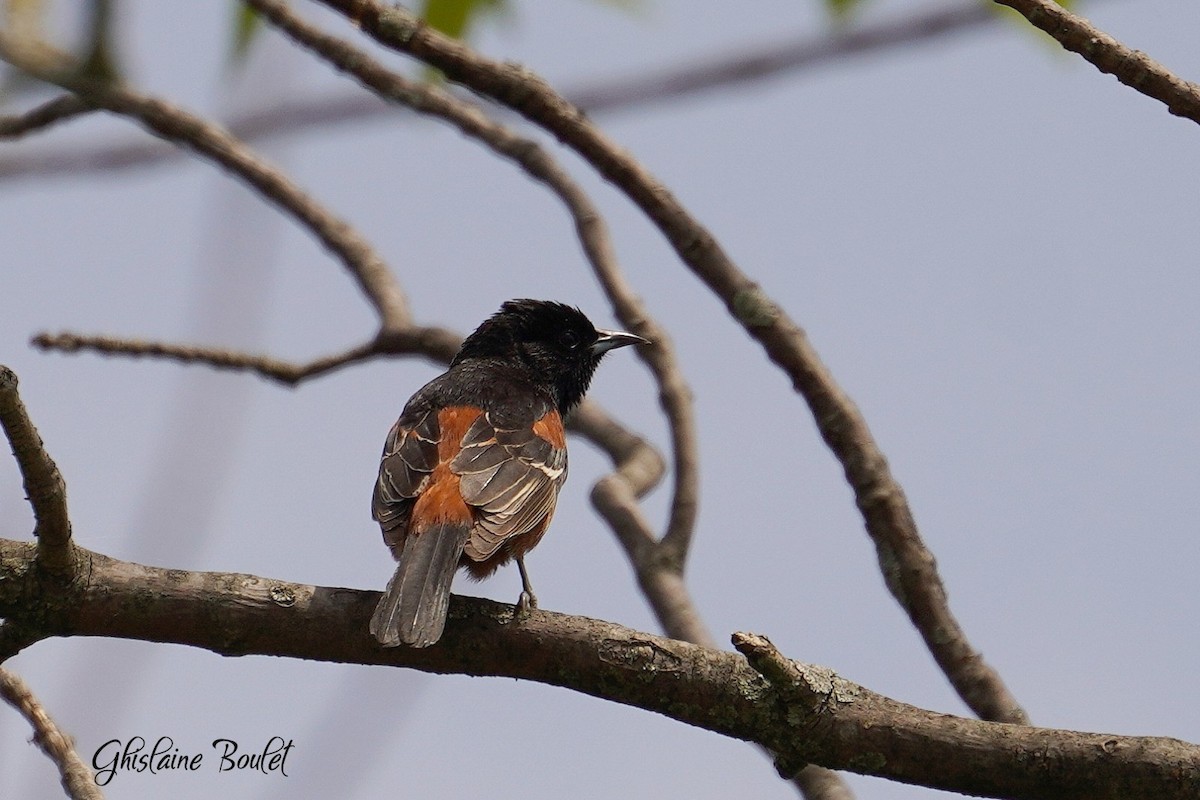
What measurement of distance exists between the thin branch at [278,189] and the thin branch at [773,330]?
4.63ft

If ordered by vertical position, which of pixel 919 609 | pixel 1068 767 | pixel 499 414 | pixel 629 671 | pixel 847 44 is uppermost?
pixel 499 414

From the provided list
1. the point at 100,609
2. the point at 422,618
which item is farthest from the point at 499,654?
the point at 100,609

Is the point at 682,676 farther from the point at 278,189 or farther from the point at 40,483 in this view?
the point at 278,189

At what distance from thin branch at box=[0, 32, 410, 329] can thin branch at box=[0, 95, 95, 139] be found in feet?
0.64

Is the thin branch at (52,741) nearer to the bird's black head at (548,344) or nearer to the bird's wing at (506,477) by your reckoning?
the bird's wing at (506,477)

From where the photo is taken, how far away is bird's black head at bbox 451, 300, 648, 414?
634 cm

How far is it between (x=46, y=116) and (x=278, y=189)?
1.00 metres

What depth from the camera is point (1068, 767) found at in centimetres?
328

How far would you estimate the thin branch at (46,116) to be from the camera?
5.68m

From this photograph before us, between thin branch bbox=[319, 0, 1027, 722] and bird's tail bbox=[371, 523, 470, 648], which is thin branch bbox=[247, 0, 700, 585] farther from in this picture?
bird's tail bbox=[371, 523, 470, 648]

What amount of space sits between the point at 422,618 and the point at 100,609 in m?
0.75

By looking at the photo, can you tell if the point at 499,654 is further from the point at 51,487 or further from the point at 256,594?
the point at 51,487

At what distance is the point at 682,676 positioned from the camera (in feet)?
11.4

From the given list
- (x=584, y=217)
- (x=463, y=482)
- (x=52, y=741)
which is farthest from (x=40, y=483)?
(x=584, y=217)
